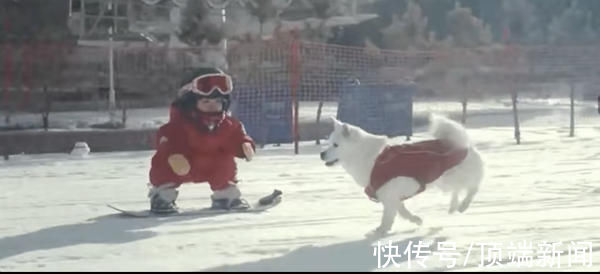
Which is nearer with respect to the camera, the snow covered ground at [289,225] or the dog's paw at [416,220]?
the snow covered ground at [289,225]

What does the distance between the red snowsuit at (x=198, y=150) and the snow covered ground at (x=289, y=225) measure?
1.27 ft

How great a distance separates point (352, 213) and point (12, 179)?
4.21 meters

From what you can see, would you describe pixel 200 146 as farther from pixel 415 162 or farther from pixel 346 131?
pixel 415 162

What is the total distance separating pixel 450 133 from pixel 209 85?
5.99 feet

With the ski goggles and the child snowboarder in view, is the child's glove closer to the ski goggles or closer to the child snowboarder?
the child snowboarder

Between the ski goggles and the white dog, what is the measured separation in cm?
97

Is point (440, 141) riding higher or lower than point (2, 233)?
higher

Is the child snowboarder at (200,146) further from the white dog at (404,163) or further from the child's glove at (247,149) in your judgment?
the white dog at (404,163)

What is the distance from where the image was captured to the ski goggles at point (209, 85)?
725 centimetres

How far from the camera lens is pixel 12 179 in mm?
9922

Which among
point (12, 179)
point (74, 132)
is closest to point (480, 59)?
point (74, 132)

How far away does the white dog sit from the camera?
640 centimetres

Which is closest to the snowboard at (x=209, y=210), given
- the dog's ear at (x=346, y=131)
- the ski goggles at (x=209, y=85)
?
the ski goggles at (x=209, y=85)

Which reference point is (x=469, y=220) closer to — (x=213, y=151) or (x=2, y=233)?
(x=213, y=151)
